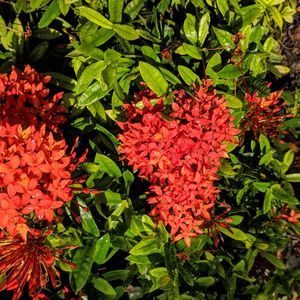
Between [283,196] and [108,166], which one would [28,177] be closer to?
[108,166]

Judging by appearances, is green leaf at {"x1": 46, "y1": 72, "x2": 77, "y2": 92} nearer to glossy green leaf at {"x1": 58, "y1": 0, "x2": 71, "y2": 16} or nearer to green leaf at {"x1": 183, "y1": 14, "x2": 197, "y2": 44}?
glossy green leaf at {"x1": 58, "y1": 0, "x2": 71, "y2": 16}

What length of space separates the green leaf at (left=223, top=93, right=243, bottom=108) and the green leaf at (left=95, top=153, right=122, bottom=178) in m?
0.59

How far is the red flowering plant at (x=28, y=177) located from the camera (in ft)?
4.21

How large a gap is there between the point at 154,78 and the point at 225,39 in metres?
0.42

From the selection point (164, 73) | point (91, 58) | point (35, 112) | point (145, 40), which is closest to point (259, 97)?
point (164, 73)

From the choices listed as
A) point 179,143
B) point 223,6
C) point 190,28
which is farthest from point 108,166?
point 223,6

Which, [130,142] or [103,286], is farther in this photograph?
[103,286]

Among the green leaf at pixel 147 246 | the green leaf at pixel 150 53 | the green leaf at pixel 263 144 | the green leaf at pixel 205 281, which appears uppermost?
the green leaf at pixel 150 53

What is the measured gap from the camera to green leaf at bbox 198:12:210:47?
170 cm

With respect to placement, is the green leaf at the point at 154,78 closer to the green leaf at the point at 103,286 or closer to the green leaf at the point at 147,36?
the green leaf at the point at 147,36

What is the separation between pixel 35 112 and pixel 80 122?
273 millimetres

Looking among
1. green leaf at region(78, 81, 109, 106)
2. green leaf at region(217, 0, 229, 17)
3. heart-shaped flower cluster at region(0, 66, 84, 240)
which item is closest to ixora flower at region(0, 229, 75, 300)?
heart-shaped flower cluster at region(0, 66, 84, 240)

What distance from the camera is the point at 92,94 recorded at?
5.50 ft

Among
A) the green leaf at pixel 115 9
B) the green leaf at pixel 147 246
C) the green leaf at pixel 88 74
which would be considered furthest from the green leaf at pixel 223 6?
the green leaf at pixel 147 246
